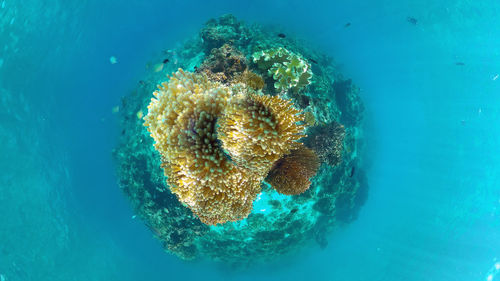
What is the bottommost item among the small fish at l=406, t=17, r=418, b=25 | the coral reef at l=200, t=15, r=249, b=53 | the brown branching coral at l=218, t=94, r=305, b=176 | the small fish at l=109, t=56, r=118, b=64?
the brown branching coral at l=218, t=94, r=305, b=176

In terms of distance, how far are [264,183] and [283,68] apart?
3.00 m

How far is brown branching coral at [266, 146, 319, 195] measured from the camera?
5.21 m

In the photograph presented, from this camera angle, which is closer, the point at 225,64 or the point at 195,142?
the point at 195,142

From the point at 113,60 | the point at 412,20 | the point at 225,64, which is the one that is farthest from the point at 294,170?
the point at 412,20

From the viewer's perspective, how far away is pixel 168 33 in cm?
1098

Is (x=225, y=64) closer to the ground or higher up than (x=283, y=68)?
higher up

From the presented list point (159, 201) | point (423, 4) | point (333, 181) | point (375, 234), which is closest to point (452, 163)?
point (375, 234)

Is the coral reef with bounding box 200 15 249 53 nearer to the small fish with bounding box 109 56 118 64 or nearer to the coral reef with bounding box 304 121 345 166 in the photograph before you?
the coral reef with bounding box 304 121 345 166

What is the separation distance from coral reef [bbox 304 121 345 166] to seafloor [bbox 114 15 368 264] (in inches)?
1.0

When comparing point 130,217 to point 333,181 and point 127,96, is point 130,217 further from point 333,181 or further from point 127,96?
point 333,181

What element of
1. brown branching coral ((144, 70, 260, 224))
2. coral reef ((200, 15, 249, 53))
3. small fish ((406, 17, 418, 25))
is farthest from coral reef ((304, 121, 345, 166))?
small fish ((406, 17, 418, 25))

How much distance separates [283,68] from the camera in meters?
6.23

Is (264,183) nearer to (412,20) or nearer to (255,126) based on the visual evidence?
(255,126)

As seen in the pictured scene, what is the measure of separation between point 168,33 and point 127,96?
3132 millimetres
